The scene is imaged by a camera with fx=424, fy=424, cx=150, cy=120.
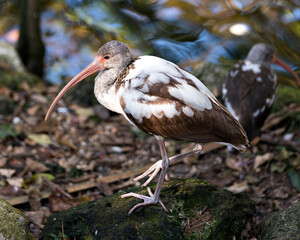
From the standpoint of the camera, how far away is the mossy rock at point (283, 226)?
3.73 meters

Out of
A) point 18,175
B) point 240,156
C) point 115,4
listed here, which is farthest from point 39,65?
point 240,156

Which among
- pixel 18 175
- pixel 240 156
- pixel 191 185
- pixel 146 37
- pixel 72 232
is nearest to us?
pixel 72 232

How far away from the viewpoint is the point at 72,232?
371 centimetres

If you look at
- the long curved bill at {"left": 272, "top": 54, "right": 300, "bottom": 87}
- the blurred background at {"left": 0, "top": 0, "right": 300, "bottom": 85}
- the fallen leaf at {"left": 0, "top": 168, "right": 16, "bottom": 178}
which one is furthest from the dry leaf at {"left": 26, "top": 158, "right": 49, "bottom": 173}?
the long curved bill at {"left": 272, "top": 54, "right": 300, "bottom": 87}

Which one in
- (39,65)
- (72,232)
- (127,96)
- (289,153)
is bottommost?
(39,65)

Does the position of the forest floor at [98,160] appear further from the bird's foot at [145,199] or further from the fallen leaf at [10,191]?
the bird's foot at [145,199]

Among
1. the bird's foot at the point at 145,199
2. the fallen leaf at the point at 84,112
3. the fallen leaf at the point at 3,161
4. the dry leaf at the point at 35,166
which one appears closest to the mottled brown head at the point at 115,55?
the bird's foot at the point at 145,199

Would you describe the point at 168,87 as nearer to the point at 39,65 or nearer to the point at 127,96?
the point at 127,96

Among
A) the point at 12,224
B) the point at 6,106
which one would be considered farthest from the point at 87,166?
the point at 12,224

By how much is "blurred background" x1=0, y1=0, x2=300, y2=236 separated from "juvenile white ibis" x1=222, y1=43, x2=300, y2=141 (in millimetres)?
521

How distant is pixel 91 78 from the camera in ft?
25.5

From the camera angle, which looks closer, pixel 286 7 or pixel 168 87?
pixel 168 87

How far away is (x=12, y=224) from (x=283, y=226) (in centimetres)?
239

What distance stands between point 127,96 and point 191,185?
1.05m
